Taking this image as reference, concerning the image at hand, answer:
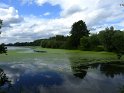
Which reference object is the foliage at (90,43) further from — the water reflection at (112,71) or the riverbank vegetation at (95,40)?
the water reflection at (112,71)

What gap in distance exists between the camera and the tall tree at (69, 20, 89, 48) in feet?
294

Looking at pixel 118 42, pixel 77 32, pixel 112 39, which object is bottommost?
pixel 118 42

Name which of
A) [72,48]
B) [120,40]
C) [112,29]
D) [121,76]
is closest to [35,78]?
[121,76]

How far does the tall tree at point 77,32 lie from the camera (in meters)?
89.7

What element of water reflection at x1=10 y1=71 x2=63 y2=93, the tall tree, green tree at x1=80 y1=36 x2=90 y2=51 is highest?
the tall tree

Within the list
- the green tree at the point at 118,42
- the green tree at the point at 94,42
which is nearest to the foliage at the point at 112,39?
the green tree at the point at 118,42

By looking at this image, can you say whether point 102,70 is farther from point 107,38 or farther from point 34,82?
point 107,38

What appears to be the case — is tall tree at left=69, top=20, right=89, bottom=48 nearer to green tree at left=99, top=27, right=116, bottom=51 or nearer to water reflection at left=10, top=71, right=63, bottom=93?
green tree at left=99, top=27, right=116, bottom=51

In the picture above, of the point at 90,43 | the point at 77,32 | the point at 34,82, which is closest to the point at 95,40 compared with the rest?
the point at 90,43

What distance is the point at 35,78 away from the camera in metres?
23.1

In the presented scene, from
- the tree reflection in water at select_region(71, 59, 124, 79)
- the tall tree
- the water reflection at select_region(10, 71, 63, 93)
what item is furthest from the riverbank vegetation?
the water reflection at select_region(10, 71, 63, 93)

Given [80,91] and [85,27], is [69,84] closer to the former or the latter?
[80,91]

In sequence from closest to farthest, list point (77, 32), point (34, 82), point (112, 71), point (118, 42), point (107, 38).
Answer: point (34, 82) → point (112, 71) → point (118, 42) → point (107, 38) → point (77, 32)

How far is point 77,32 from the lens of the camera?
9088 cm
